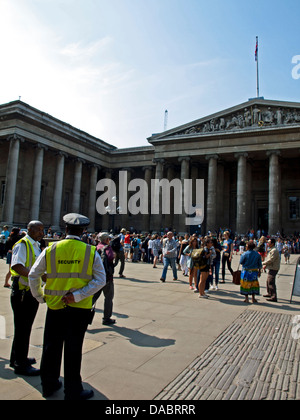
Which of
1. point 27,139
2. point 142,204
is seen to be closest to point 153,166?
point 142,204

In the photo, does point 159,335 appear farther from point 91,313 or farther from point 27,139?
point 27,139

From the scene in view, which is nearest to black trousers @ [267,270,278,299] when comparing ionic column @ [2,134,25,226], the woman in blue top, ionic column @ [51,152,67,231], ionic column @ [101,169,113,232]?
the woman in blue top

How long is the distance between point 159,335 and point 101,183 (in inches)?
1583

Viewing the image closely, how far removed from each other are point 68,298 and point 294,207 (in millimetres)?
38284

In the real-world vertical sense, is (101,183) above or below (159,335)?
above

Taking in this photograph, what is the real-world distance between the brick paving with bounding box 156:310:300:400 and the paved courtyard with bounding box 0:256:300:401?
1 centimetres

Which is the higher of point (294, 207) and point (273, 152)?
point (273, 152)

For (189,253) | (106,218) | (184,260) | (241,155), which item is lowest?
(184,260)

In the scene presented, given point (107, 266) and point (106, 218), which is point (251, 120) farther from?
point (107, 266)

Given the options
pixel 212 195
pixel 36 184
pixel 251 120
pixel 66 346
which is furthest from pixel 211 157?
pixel 66 346

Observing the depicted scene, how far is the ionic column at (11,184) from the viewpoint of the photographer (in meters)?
30.4

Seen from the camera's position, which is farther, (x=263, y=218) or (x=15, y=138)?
(x=263, y=218)

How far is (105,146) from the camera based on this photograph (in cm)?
4403

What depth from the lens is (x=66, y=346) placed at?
334 centimetres
